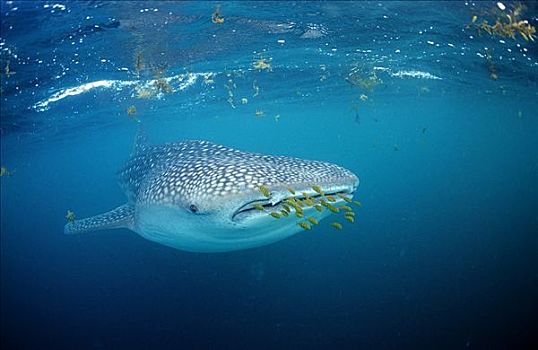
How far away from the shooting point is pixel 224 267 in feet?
39.7

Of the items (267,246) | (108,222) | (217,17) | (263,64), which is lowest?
(267,246)

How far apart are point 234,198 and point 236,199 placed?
3 cm

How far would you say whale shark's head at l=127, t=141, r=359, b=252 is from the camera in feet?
14.1

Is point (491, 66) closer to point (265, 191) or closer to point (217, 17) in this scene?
point (217, 17)

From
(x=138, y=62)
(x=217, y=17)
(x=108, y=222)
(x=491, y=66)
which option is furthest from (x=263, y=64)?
(x=108, y=222)

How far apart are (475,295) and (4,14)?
14.3 metres

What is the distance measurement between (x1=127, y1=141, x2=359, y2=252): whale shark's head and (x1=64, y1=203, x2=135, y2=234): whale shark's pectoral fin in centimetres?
91

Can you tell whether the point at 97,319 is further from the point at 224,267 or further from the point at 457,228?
the point at 457,228

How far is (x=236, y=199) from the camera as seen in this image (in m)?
4.35

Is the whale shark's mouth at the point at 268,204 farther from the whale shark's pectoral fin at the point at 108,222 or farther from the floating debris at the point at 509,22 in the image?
the floating debris at the point at 509,22

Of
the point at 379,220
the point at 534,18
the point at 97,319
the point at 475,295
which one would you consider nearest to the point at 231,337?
the point at 97,319

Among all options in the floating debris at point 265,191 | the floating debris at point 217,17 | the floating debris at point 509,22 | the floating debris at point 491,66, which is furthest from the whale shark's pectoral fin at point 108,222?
the floating debris at point 491,66

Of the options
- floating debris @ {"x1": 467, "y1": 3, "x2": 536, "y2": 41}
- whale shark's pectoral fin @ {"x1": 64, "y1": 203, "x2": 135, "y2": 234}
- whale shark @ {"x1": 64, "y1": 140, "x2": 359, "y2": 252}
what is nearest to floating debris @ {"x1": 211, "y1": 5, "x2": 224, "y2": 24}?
whale shark @ {"x1": 64, "y1": 140, "x2": 359, "y2": 252}

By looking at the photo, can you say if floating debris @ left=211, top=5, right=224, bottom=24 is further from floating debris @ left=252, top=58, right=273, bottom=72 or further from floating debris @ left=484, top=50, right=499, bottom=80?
floating debris @ left=484, top=50, right=499, bottom=80
